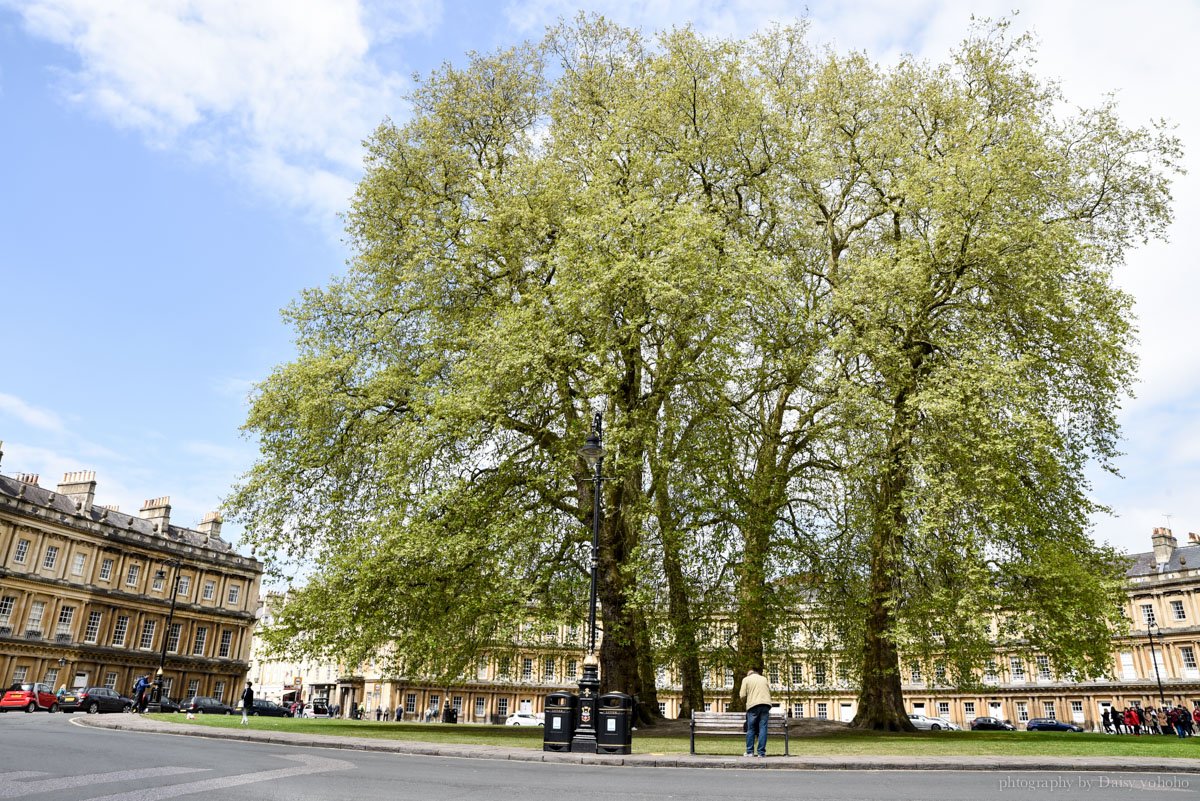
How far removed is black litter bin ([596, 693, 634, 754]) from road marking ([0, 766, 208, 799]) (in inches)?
314

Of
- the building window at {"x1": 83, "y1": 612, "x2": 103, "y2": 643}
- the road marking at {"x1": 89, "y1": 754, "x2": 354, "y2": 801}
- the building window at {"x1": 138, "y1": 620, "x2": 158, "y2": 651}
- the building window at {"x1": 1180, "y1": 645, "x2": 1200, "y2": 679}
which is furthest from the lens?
the building window at {"x1": 138, "y1": 620, "x2": 158, "y2": 651}

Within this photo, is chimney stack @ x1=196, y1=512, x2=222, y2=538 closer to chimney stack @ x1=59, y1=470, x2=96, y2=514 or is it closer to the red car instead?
chimney stack @ x1=59, y1=470, x2=96, y2=514

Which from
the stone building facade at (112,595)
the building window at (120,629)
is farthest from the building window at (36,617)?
the building window at (120,629)

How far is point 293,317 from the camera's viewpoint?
2770 cm

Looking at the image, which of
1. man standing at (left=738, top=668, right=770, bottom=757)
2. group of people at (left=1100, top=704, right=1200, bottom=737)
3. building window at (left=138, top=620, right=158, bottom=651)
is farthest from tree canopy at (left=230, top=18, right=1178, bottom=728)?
building window at (left=138, top=620, right=158, bottom=651)

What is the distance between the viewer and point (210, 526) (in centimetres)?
8462

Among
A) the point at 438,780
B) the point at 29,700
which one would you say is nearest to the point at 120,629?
the point at 29,700

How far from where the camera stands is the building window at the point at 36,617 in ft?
193

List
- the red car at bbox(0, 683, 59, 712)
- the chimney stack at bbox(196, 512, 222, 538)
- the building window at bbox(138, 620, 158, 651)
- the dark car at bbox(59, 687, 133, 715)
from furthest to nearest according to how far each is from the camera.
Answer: the chimney stack at bbox(196, 512, 222, 538) → the building window at bbox(138, 620, 158, 651) → the dark car at bbox(59, 687, 133, 715) → the red car at bbox(0, 683, 59, 712)

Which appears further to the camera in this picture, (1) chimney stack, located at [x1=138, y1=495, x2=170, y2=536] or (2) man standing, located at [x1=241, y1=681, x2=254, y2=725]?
(1) chimney stack, located at [x1=138, y1=495, x2=170, y2=536]

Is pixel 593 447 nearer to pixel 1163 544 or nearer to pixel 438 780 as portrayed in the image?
pixel 438 780

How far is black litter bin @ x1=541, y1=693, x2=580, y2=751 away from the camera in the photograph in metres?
16.8

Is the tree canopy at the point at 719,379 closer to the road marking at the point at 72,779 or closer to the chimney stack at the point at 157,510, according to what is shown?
the road marking at the point at 72,779

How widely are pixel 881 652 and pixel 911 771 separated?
44.9 feet
